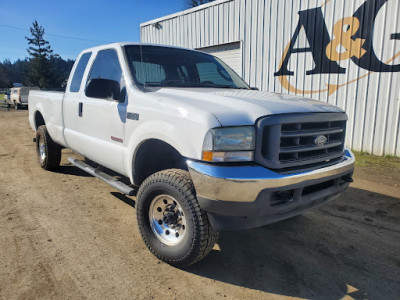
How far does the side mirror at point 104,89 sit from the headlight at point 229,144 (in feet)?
4.50

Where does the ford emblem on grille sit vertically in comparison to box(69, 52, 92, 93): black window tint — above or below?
below

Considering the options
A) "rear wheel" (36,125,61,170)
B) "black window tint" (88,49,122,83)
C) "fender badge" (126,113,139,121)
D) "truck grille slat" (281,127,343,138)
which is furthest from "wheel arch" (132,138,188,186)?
"rear wheel" (36,125,61,170)

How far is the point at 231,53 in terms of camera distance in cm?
1003

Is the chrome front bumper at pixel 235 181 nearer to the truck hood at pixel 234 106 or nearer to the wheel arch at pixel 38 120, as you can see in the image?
the truck hood at pixel 234 106

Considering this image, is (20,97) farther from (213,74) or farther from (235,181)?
(235,181)

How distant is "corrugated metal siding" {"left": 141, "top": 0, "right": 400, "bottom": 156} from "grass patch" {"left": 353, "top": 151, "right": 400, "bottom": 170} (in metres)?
0.20

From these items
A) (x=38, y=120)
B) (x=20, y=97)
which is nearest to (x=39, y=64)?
(x=20, y=97)

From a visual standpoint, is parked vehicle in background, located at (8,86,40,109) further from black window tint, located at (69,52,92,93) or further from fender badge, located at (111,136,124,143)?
fender badge, located at (111,136,124,143)

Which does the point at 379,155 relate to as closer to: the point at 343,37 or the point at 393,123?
the point at 393,123

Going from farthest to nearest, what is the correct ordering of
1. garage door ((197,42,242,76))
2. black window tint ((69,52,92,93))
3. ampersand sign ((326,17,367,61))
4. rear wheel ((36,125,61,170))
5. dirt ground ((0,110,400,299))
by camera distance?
garage door ((197,42,242,76)) → ampersand sign ((326,17,367,61)) → rear wheel ((36,125,61,170)) → black window tint ((69,52,92,93)) → dirt ground ((0,110,400,299))

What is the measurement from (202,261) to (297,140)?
1.39m

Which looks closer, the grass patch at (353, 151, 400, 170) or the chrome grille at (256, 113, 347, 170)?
the chrome grille at (256, 113, 347, 170)

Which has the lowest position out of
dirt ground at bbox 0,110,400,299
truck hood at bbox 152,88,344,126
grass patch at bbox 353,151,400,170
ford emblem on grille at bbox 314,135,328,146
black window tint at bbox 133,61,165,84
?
dirt ground at bbox 0,110,400,299

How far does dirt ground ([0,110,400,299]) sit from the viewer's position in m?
2.38
